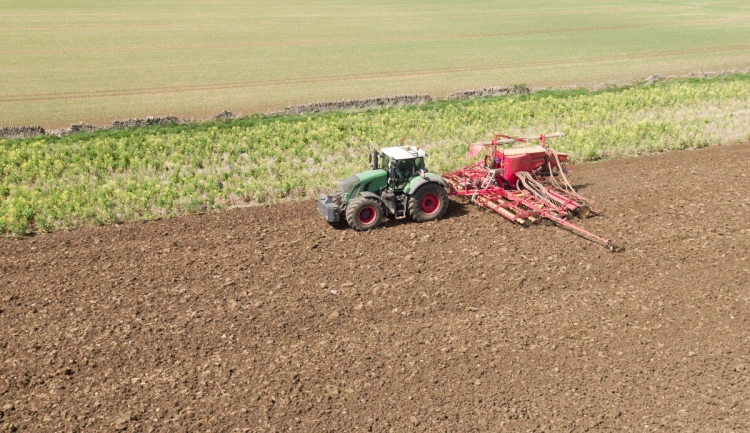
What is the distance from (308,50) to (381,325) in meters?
34.9

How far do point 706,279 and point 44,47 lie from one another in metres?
41.0

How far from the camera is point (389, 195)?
48.3 feet

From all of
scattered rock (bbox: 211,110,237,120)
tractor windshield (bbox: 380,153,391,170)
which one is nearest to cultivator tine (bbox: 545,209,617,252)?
tractor windshield (bbox: 380,153,391,170)

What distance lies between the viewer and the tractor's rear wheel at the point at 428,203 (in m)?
14.8

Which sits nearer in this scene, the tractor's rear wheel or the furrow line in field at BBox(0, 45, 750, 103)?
the tractor's rear wheel

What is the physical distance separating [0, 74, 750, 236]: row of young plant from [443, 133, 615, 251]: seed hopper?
2.78 metres

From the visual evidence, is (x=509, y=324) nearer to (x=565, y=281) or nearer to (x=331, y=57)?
(x=565, y=281)

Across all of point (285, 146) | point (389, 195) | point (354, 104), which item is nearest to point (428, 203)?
point (389, 195)

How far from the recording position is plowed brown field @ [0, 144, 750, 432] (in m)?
9.30

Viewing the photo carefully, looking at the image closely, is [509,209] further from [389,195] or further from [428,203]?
[389,195]

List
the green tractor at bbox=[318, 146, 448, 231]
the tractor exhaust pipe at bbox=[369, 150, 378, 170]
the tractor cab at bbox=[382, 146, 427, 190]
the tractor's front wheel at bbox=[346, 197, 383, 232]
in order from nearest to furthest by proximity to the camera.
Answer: the tractor's front wheel at bbox=[346, 197, 383, 232] < the green tractor at bbox=[318, 146, 448, 231] < the tractor cab at bbox=[382, 146, 427, 190] < the tractor exhaust pipe at bbox=[369, 150, 378, 170]

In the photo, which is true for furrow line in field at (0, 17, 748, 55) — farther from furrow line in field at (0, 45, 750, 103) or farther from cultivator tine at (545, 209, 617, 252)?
cultivator tine at (545, 209, 617, 252)

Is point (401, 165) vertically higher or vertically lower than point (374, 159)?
lower

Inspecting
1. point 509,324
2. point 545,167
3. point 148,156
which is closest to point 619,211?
point 545,167
